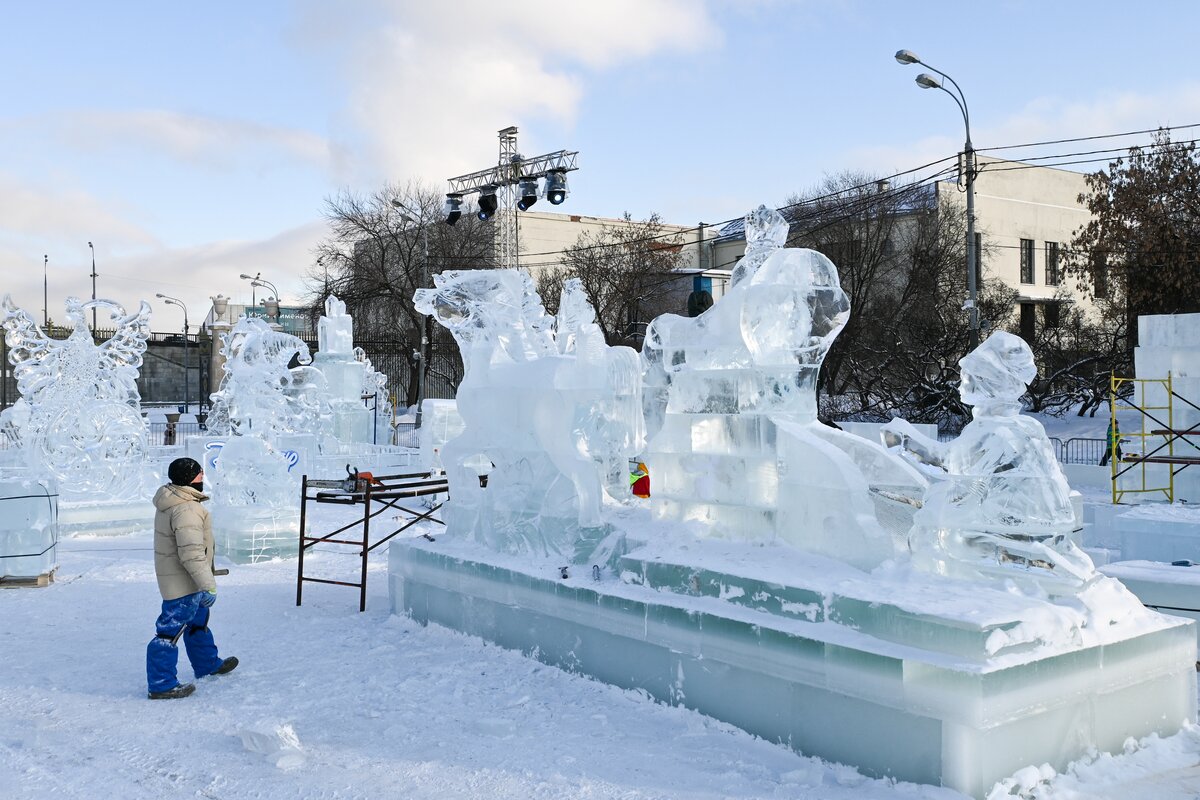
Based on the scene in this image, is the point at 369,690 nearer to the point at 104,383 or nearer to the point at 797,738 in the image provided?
the point at 797,738

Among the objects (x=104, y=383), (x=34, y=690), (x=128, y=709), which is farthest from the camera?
(x=104, y=383)

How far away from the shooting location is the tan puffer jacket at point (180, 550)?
22.6 feet

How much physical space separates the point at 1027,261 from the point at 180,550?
3826 cm

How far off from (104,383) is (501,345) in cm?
875

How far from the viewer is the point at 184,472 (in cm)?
709

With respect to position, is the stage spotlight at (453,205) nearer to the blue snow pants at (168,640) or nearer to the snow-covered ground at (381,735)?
the snow-covered ground at (381,735)

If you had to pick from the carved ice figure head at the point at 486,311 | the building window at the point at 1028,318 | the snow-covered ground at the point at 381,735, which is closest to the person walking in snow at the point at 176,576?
the snow-covered ground at the point at 381,735

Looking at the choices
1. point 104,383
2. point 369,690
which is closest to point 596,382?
point 369,690

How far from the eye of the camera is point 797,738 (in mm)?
5750

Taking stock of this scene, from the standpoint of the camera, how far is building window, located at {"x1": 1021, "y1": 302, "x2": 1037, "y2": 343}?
37062 mm

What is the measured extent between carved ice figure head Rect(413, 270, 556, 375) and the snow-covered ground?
93.4 inches

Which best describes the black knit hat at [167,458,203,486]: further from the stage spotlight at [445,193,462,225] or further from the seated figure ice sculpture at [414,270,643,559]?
the stage spotlight at [445,193,462,225]

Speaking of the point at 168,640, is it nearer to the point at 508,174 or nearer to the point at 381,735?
the point at 381,735

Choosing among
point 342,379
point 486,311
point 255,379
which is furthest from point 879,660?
point 342,379
